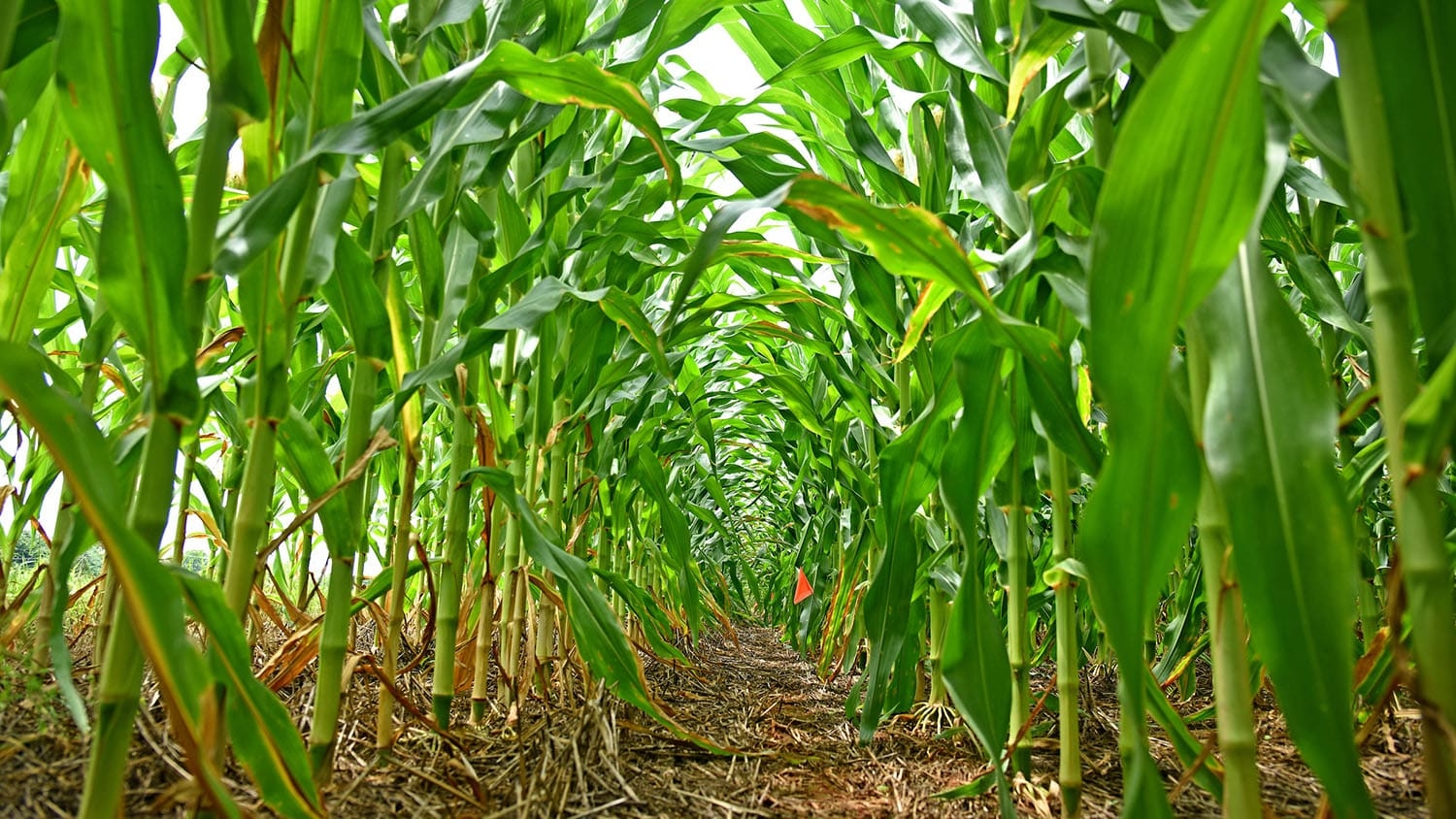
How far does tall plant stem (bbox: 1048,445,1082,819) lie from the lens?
88 cm

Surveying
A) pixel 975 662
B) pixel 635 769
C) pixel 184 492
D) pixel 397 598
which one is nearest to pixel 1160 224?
pixel 975 662

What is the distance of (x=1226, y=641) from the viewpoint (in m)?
0.58

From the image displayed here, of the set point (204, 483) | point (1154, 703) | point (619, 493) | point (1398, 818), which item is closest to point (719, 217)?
point (1154, 703)

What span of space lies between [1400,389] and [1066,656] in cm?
52

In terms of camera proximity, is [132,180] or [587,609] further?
[587,609]

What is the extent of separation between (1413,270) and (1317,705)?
27cm

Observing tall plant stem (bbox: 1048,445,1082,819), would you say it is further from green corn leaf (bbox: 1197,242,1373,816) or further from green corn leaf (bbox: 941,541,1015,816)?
green corn leaf (bbox: 1197,242,1373,816)

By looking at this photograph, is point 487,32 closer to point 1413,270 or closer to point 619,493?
point 1413,270

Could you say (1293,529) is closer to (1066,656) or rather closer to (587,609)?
(1066,656)

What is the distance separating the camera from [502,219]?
3.95 feet

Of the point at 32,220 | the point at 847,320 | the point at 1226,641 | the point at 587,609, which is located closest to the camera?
the point at 1226,641

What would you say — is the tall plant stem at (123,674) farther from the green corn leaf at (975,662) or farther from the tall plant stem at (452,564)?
the green corn leaf at (975,662)

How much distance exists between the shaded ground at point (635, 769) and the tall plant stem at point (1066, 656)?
0.49 feet

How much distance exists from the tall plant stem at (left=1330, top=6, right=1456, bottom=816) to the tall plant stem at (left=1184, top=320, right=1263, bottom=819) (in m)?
0.10
